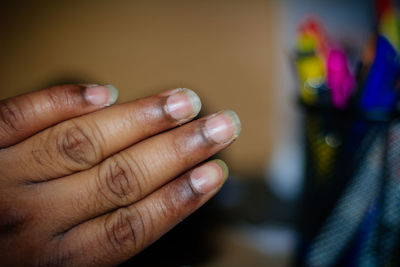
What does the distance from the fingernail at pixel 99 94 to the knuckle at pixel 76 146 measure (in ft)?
0.09

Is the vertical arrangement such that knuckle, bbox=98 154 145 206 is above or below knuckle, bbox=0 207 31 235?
above

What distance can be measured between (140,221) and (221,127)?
115mm

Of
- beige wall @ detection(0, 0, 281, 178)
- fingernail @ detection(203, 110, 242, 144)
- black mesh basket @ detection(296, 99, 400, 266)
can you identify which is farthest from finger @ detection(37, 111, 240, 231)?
beige wall @ detection(0, 0, 281, 178)

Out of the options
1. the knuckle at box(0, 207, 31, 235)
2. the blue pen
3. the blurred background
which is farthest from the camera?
the blurred background

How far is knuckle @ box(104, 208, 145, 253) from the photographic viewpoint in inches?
10.6

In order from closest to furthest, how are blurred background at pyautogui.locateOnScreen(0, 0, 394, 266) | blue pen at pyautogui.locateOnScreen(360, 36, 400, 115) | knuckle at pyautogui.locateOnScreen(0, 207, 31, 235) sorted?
1. knuckle at pyautogui.locateOnScreen(0, 207, 31, 235)
2. blue pen at pyautogui.locateOnScreen(360, 36, 400, 115)
3. blurred background at pyautogui.locateOnScreen(0, 0, 394, 266)

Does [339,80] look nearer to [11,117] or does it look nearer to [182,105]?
[182,105]

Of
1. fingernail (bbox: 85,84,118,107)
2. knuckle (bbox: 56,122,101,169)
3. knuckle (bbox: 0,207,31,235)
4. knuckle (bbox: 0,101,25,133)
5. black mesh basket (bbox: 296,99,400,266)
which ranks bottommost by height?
black mesh basket (bbox: 296,99,400,266)

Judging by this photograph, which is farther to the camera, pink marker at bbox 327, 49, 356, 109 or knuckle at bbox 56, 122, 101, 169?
pink marker at bbox 327, 49, 356, 109

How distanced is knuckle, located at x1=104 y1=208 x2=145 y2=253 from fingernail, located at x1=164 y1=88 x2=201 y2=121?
0.10m

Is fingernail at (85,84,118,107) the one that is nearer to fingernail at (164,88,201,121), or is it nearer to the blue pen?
fingernail at (164,88,201,121)

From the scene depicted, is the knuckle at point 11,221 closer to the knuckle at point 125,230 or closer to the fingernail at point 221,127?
the knuckle at point 125,230

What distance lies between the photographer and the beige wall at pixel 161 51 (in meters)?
0.55

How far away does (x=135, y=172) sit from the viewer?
0.27 m
